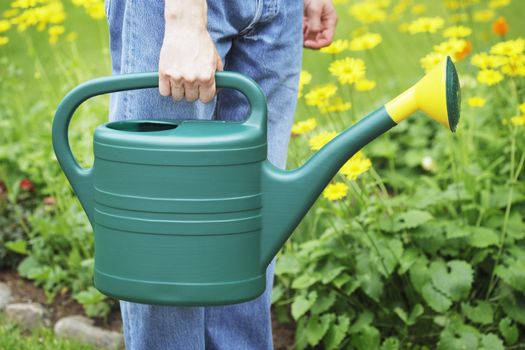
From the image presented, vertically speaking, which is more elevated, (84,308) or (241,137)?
(241,137)

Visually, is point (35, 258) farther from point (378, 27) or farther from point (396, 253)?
point (378, 27)

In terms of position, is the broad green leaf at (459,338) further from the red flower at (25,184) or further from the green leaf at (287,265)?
the red flower at (25,184)

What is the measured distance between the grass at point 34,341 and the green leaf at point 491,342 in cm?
109

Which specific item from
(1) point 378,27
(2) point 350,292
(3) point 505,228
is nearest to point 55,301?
(2) point 350,292

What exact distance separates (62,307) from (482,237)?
1316 mm

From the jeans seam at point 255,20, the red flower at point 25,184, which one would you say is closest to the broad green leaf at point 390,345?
the jeans seam at point 255,20

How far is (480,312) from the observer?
2123 millimetres

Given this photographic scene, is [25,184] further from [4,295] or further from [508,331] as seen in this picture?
[508,331]

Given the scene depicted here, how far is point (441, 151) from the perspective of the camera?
3061 millimetres

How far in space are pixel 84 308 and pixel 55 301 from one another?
0.12m

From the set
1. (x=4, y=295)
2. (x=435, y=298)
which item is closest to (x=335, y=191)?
(x=435, y=298)

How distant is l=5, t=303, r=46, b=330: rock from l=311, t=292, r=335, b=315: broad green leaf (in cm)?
88

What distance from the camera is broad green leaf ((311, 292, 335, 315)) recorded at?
2.18 metres

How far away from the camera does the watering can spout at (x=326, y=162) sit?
1274mm
